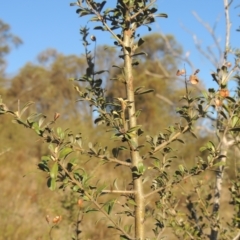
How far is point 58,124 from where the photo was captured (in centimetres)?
1016

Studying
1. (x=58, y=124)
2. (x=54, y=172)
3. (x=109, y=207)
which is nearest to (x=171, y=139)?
(x=109, y=207)

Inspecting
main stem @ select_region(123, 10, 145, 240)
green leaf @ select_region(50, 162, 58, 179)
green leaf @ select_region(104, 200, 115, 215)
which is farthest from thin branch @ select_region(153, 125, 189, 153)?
green leaf @ select_region(50, 162, 58, 179)

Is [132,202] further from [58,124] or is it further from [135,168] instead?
[58,124]

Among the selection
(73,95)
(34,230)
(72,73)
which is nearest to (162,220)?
(34,230)

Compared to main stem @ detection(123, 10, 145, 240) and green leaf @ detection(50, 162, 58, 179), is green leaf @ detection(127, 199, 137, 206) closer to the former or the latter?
main stem @ detection(123, 10, 145, 240)

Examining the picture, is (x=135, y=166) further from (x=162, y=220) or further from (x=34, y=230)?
(x=34, y=230)

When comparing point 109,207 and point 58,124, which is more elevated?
point 58,124

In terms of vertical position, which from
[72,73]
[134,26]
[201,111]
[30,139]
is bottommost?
[201,111]

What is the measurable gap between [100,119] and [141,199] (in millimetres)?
273

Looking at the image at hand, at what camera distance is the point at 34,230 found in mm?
4727

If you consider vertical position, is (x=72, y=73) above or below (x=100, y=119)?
above

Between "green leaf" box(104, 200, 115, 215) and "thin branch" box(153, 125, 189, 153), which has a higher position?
"thin branch" box(153, 125, 189, 153)

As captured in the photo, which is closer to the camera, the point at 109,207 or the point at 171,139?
the point at 109,207

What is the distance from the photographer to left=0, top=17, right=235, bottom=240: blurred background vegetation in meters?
4.34
